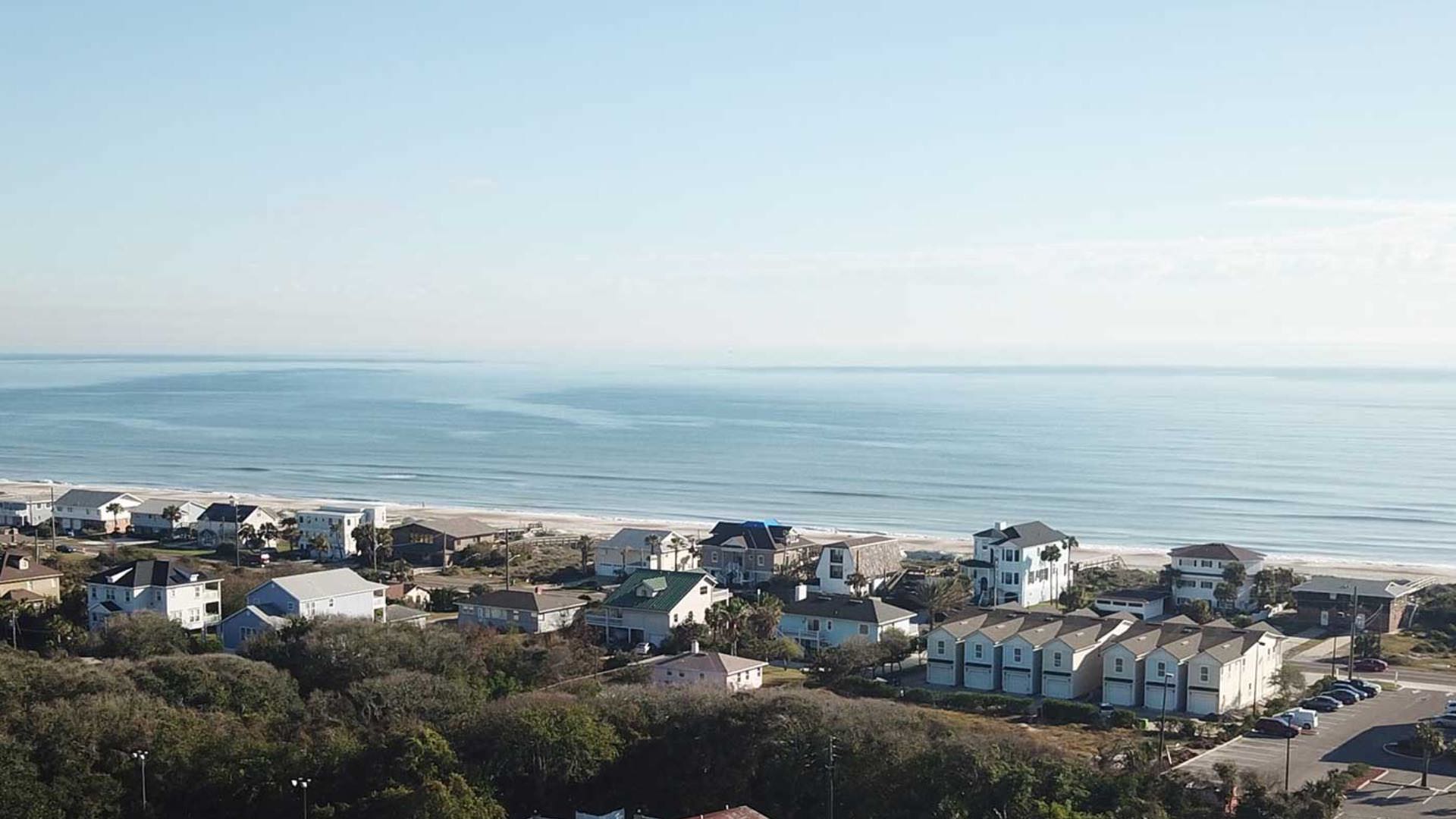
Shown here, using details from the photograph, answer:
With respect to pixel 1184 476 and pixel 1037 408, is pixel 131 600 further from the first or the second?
pixel 1037 408

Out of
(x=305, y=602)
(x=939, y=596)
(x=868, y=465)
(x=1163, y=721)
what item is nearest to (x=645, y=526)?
(x=939, y=596)

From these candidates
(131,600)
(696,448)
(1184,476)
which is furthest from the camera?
(696,448)

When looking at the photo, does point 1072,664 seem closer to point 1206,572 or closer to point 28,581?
point 1206,572

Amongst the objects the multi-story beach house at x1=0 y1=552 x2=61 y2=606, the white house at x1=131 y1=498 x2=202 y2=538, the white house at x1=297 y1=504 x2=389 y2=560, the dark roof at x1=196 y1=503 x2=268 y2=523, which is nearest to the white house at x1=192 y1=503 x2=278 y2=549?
the dark roof at x1=196 y1=503 x2=268 y2=523

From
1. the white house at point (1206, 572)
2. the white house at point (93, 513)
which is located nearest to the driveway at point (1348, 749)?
the white house at point (1206, 572)

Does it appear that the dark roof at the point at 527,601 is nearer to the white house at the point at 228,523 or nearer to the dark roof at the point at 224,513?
the white house at the point at 228,523

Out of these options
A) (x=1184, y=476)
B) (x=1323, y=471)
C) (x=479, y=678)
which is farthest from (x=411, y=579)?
(x=1323, y=471)
